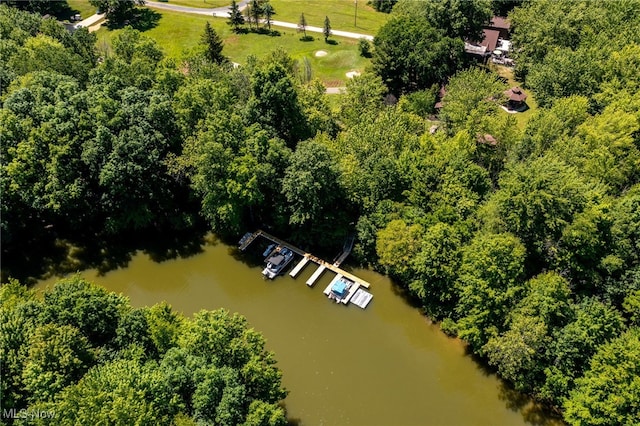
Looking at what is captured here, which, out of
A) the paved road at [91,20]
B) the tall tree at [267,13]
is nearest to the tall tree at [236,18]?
the tall tree at [267,13]

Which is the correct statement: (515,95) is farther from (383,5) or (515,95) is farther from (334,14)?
(334,14)

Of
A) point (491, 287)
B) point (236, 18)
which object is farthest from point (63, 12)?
point (491, 287)

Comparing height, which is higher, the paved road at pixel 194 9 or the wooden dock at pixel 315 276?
the paved road at pixel 194 9

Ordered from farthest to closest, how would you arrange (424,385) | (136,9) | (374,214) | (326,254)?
(136,9)
(326,254)
(374,214)
(424,385)

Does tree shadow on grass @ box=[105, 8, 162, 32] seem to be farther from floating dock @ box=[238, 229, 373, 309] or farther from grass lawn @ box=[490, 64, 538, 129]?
grass lawn @ box=[490, 64, 538, 129]

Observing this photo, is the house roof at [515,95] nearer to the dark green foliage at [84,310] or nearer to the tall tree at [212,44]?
the tall tree at [212,44]

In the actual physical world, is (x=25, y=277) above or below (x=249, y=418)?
below

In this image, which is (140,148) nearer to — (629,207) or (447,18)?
(629,207)

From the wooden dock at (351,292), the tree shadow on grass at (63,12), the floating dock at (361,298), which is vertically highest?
the tree shadow on grass at (63,12)

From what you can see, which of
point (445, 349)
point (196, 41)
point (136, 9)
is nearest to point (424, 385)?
point (445, 349)
